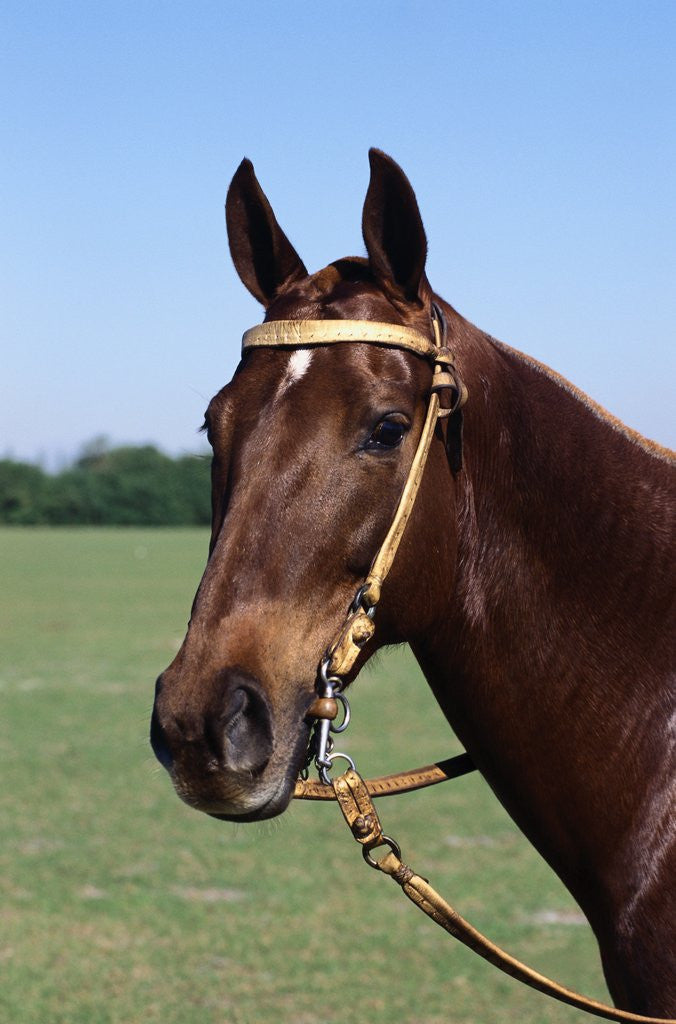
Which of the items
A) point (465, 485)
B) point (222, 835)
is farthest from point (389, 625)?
point (222, 835)

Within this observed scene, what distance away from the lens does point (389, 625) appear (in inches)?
94.0

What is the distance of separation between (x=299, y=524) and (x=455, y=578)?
1.51 ft

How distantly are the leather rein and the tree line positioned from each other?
2687 inches

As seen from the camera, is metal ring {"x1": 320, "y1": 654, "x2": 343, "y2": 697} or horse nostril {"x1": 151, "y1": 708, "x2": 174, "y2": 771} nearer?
horse nostril {"x1": 151, "y1": 708, "x2": 174, "y2": 771}

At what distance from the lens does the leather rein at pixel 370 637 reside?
222cm

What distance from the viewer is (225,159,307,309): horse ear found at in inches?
105

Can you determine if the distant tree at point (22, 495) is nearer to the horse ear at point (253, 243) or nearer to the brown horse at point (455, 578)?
the horse ear at point (253, 243)

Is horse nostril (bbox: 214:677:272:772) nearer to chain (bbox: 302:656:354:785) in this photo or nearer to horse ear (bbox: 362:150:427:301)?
chain (bbox: 302:656:354:785)

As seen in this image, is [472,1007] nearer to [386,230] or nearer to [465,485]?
[465,485]

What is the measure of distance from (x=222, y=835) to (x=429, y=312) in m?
7.26

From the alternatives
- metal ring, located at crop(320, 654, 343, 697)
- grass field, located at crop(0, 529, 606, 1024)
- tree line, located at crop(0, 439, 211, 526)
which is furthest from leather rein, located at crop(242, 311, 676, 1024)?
tree line, located at crop(0, 439, 211, 526)

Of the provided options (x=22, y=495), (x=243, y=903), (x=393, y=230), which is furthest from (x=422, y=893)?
(x=22, y=495)

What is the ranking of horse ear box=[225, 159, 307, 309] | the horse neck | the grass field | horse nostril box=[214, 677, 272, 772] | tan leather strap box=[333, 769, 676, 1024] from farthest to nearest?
the grass field < horse ear box=[225, 159, 307, 309] < the horse neck < tan leather strap box=[333, 769, 676, 1024] < horse nostril box=[214, 677, 272, 772]

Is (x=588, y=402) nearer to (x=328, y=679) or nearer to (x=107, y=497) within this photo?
(x=328, y=679)
